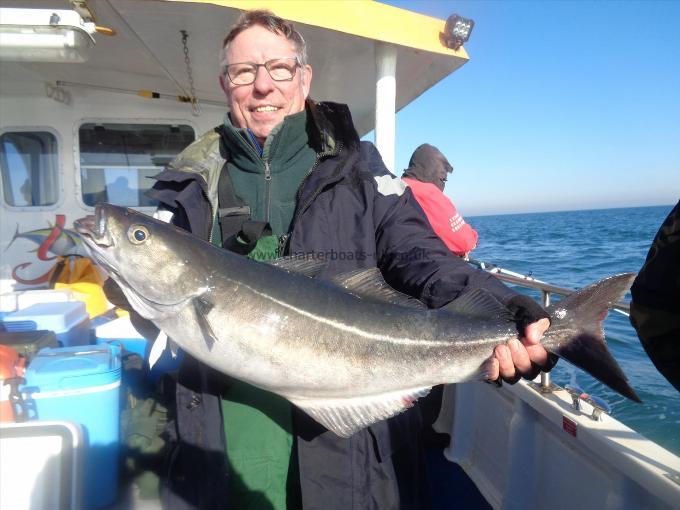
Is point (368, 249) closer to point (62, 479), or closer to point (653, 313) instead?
point (653, 313)

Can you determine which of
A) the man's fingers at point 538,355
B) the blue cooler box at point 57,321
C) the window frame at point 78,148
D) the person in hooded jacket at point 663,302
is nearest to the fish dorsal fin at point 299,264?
the man's fingers at point 538,355

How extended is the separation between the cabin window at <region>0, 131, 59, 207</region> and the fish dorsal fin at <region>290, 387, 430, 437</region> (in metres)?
6.54

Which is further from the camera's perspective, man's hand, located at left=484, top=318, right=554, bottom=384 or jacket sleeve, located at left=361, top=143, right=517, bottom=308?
jacket sleeve, located at left=361, top=143, right=517, bottom=308

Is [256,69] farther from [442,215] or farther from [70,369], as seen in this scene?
[442,215]

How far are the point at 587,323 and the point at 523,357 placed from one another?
341 millimetres

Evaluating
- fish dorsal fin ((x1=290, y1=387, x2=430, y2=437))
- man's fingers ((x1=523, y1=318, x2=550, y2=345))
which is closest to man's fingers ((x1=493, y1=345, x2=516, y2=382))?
man's fingers ((x1=523, y1=318, x2=550, y2=345))

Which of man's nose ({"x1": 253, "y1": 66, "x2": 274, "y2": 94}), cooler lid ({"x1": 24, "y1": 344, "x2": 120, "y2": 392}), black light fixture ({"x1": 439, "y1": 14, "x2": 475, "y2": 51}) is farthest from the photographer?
black light fixture ({"x1": 439, "y1": 14, "x2": 475, "y2": 51})

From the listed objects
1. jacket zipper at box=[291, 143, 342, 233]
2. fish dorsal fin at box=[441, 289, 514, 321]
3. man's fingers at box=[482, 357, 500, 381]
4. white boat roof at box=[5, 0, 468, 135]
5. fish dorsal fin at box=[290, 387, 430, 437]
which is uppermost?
white boat roof at box=[5, 0, 468, 135]

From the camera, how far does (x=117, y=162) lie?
688 cm

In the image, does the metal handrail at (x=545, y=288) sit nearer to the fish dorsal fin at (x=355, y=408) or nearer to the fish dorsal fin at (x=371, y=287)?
the fish dorsal fin at (x=371, y=287)

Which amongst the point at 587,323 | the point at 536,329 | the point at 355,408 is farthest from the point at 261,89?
the point at 587,323

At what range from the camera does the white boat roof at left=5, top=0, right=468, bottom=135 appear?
405 centimetres

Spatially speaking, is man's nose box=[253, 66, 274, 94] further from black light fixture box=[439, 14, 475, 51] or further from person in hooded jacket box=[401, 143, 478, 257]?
black light fixture box=[439, 14, 475, 51]

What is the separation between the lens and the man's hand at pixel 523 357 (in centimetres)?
199
